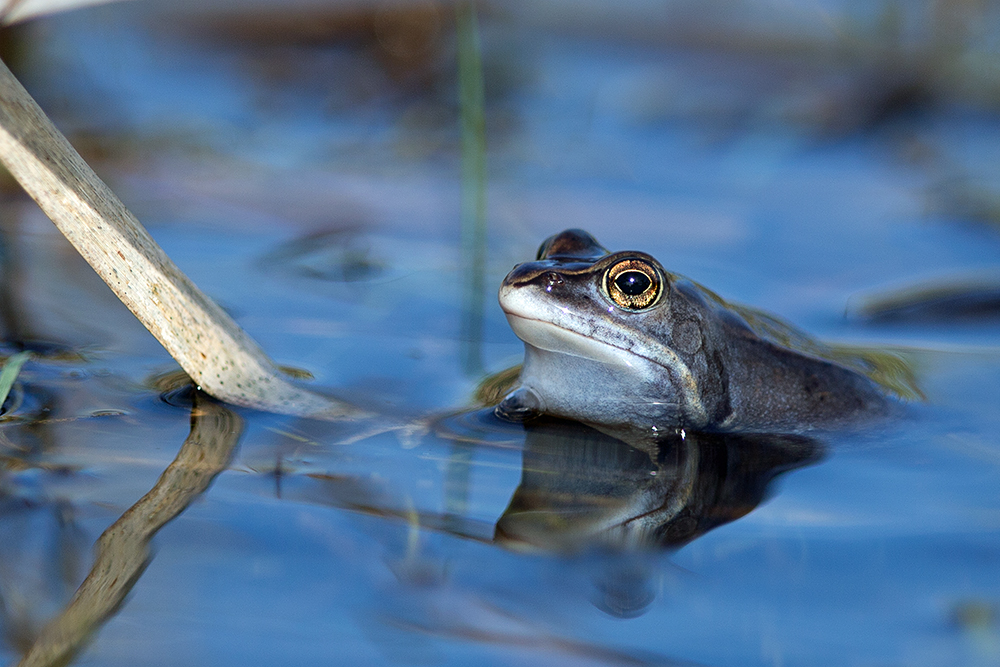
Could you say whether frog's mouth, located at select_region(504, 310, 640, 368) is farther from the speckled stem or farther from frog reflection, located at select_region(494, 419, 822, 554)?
the speckled stem

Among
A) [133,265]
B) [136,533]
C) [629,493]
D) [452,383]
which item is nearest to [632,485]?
[629,493]

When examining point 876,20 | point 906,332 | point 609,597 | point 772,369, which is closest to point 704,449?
point 772,369

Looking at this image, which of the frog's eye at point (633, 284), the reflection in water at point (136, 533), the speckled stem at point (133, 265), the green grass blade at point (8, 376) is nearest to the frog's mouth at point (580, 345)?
the frog's eye at point (633, 284)

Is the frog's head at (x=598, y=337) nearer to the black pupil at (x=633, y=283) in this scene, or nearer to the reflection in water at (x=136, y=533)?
the black pupil at (x=633, y=283)

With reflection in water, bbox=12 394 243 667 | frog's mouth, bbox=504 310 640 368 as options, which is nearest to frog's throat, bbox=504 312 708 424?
frog's mouth, bbox=504 310 640 368

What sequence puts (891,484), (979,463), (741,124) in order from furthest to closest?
(741,124) → (979,463) → (891,484)

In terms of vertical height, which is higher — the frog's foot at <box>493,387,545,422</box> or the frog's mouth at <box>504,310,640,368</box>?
the frog's mouth at <box>504,310,640,368</box>

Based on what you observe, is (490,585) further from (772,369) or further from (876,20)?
(876,20)
